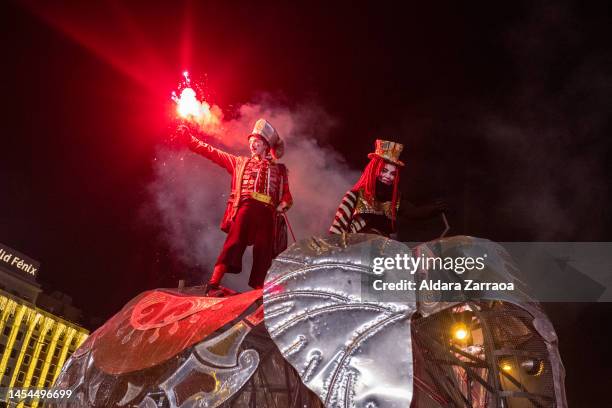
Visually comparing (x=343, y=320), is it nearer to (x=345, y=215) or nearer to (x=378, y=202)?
(x=345, y=215)

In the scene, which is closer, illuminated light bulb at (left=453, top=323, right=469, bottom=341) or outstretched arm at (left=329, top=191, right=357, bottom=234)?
illuminated light bulb at (left=453, top=323, right=469, bottom=341)

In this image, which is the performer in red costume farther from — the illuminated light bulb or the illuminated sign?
the illuminated sign

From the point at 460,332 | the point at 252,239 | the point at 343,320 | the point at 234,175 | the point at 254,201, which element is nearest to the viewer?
the point at 343,320

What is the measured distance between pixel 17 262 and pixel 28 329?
250 inches

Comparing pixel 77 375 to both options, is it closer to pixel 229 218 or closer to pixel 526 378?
pixel 229 218

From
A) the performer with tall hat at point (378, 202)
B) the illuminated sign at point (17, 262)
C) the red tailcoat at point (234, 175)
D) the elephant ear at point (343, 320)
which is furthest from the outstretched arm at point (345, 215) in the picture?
the illuminated sign at point (17, 262)

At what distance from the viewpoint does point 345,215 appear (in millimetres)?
6039

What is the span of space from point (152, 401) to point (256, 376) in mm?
1329

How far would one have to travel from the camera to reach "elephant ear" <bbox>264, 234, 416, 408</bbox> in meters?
3.56

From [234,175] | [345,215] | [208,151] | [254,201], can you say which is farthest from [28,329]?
[345,215]

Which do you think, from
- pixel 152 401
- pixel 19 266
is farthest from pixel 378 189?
pixel 19 266

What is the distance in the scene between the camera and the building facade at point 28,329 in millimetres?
49219

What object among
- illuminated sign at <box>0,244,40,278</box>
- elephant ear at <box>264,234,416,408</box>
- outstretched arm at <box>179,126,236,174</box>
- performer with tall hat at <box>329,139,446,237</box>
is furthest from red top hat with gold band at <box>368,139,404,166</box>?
illuminated sign at <box>0,244,40,278</box>

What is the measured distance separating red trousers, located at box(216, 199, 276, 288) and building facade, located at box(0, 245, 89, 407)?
49338 mm
